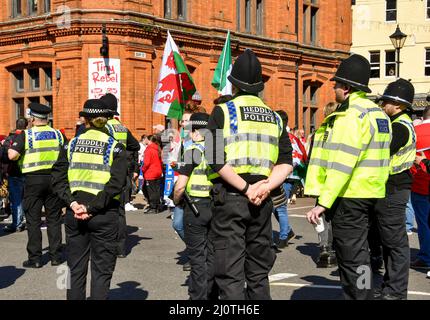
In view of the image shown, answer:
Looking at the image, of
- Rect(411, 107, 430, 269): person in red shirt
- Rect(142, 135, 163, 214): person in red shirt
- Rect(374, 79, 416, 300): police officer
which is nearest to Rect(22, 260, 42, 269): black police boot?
Rect(374, 79, 416, 300): police officer

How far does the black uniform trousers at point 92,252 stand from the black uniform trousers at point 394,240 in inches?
102

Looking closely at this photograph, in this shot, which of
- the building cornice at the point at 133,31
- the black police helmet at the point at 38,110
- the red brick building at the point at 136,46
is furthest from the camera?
the red brick building at the point at 136,46

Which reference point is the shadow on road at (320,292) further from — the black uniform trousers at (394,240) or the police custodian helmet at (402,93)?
the police custodian helmet at (402,93)

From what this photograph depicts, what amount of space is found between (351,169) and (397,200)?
6.34ft

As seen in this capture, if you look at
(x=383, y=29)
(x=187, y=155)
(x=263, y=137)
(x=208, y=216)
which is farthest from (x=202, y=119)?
(x=383, y=29)

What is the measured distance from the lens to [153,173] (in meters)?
16.4

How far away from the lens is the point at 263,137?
16.8 ft

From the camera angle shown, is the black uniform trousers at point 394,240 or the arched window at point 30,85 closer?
the black uniform trousers at point 394,240

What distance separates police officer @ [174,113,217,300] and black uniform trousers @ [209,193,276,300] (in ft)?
4.36

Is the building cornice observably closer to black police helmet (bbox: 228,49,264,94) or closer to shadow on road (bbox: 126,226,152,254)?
shadow on road (bbox: 126,226,152,254)

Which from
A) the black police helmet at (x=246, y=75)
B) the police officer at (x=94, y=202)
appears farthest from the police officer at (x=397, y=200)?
the police officer at (x=94, y=202)

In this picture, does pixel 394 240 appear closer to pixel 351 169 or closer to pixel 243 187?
pixel 351 169

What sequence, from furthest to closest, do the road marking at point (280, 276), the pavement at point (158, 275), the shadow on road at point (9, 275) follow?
1. the road marking at point (280, 276)
2. the shadow on road at point (9, 275)
3. the pavement at point (158, 275)

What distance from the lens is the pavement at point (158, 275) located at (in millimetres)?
7156
